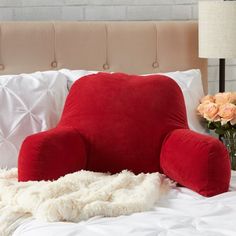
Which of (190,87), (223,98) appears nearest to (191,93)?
(190,87)

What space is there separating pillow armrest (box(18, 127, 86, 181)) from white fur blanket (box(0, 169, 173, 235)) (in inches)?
2.6

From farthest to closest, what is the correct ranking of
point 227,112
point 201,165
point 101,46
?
point 101,46 → point 227,112 → point 201,165

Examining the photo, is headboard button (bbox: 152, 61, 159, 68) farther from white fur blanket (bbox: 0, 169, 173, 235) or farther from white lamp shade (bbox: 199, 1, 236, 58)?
white fur blanket (bbox: 0, 169, 173, 235)

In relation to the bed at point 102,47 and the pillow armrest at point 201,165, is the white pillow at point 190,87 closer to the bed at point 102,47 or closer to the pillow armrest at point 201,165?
the bed at point 102,47

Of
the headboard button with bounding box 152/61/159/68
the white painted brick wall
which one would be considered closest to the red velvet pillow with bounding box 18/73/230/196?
the headboard button with bounding box 152/61/159/68

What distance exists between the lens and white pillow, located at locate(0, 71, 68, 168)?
7.01 feet

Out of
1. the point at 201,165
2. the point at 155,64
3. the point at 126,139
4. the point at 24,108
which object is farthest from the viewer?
the point at 155,64

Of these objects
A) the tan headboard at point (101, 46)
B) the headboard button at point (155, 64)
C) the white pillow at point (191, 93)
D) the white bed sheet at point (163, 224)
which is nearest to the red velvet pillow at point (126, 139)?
the white bed sheet at point (163, 224)

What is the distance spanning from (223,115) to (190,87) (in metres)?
0.22

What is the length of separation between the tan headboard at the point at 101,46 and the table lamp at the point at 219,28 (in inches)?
7.5

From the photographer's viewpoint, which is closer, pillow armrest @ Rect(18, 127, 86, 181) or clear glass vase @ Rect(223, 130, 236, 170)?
pillow armrest @ Rect(18, 127, 86, 181)

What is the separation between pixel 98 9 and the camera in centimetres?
284

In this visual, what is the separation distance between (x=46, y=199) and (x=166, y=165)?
1.68 ft

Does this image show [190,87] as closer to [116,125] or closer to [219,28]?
[219,28]
